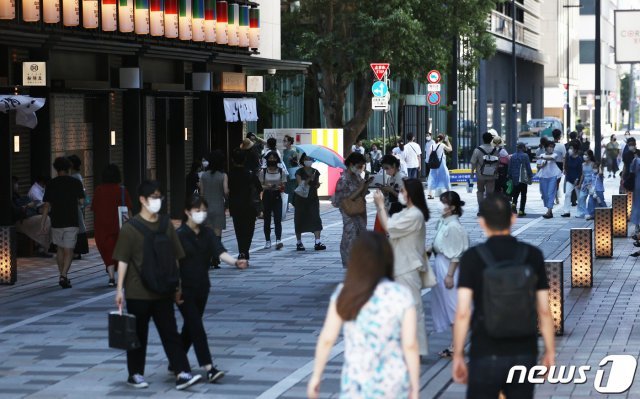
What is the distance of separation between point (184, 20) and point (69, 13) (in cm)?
544

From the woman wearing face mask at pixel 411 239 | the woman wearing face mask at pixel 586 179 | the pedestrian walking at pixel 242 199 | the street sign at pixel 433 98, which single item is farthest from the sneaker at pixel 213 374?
the street sign at pixel 433 98

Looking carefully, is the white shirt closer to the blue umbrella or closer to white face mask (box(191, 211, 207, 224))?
the blue umbrella

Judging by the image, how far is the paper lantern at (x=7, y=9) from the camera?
71.5ft

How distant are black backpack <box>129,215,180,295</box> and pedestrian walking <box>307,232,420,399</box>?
166 inches

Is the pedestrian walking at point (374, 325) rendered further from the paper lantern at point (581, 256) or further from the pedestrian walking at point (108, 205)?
the paper lantern at point (581, 256)

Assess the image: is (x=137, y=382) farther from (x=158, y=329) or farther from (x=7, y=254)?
(x=7, y=254)

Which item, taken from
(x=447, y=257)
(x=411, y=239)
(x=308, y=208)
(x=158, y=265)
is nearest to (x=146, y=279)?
(x=158, y=265)

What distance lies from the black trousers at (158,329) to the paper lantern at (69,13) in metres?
13.8

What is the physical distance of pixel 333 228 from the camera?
91.0ft

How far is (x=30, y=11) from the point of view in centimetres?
2269

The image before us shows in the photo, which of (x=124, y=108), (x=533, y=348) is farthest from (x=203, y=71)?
(x=533, y=348)

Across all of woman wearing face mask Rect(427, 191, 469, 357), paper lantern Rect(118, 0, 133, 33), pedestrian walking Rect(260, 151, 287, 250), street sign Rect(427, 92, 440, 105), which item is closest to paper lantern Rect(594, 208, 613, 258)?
pedestrian walking Rect(260, 151, 287, 250)

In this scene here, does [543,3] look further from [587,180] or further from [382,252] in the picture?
[382,252]

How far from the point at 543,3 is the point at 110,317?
10383cm
